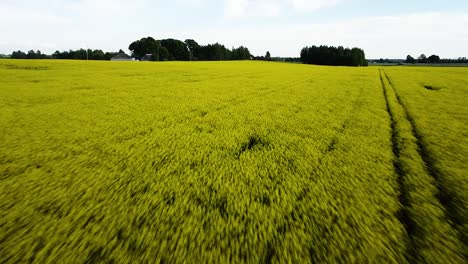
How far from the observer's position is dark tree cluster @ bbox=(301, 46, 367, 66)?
95250mm

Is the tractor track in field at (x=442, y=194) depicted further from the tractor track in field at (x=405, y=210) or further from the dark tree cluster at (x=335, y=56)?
the dark tree cluster at (x=335, y=56)

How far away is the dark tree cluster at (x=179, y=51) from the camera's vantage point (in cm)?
10106

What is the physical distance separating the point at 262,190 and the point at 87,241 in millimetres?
1871

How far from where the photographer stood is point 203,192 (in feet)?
10.2

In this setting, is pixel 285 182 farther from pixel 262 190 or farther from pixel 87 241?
pixel 87 241

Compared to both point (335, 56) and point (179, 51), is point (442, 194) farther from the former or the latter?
point (179, 51)

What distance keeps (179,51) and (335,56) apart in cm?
6165

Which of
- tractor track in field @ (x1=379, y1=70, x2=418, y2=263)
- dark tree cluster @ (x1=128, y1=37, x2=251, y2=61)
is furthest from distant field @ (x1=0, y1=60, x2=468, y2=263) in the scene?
dark tree cluster @ (x1=128, y1=37, x2=251, y2=61)

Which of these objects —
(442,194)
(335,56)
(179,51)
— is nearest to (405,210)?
(442,194)

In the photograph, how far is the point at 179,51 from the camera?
349 feet

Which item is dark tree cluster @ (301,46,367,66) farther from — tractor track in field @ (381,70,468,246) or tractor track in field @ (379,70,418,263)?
tractor track in field @ (379,70,418,263)

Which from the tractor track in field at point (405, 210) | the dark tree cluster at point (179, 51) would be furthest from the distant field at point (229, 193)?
the dark tree cluster at point (179, 51)

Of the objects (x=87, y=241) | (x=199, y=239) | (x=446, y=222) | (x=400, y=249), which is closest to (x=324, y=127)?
(x=446, y=222)

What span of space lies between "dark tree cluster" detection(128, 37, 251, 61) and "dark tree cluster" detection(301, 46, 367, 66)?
26.1 meters
